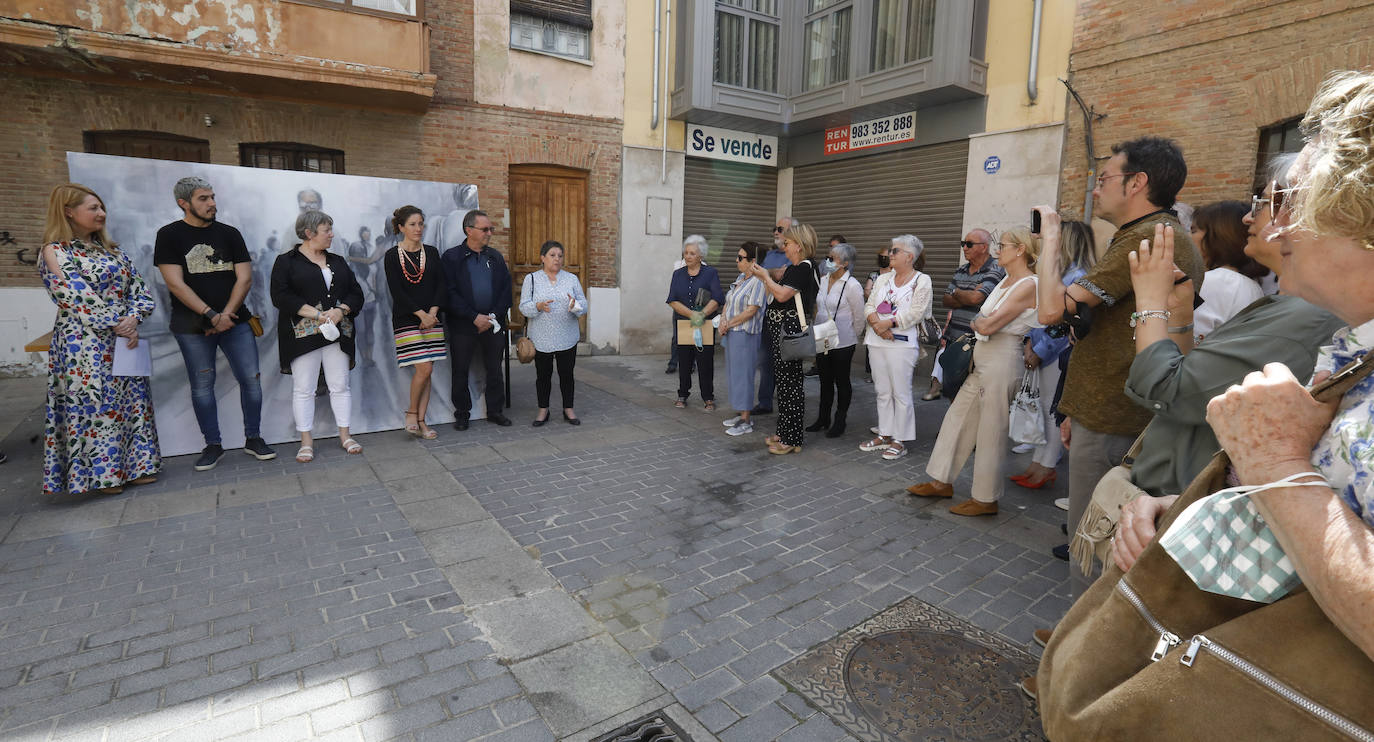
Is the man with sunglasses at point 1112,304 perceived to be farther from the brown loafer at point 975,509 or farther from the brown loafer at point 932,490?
the brown loafer at point 932,490

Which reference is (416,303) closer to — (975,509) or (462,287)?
(462,287)

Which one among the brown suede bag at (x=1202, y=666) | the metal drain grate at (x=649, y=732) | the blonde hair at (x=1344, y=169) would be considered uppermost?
the blonde hair at (x=1344, y=169)

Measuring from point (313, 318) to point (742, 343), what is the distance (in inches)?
149

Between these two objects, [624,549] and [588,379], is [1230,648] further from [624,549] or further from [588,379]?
[588,379]

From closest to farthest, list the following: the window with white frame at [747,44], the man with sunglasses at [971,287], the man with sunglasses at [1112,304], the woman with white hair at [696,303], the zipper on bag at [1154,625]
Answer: the zipper on bag at [1154,625] < the man with sunglasses at [1112,304] < the man with sunglasses at [971,287] < the woman with white hair at [696,303] < the window with white frame at [747,44]

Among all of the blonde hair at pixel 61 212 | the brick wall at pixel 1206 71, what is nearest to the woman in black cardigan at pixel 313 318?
the blonde hair at pixel 61 212

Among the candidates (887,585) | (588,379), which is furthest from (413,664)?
(588,379)

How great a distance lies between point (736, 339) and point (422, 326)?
2.98 metres

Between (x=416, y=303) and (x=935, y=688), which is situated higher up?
(x=416, y=303)

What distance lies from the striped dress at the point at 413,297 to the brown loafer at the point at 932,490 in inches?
174

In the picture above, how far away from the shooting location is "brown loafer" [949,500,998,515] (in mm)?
4668

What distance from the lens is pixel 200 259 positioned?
5.27 m

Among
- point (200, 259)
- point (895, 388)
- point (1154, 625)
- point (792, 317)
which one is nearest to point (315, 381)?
point (200, 259)

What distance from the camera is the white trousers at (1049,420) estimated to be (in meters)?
5.36
